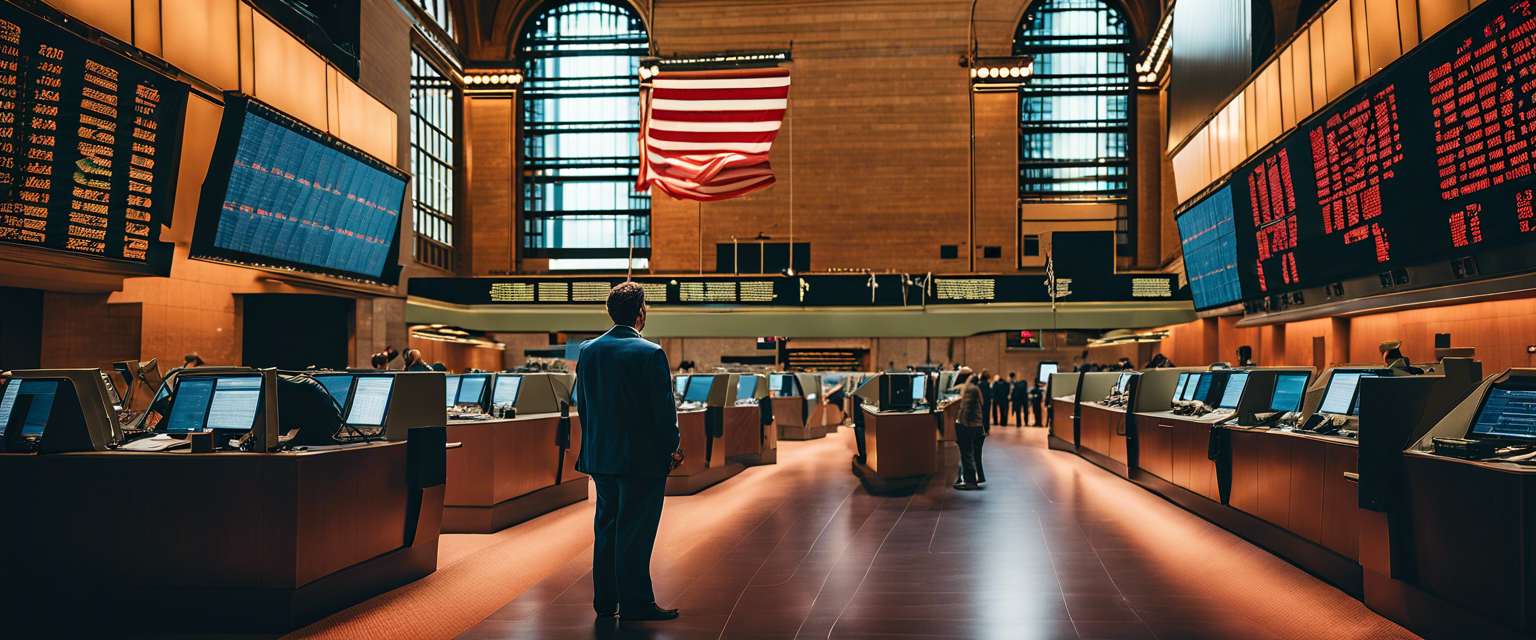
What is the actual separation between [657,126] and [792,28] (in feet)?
57.5

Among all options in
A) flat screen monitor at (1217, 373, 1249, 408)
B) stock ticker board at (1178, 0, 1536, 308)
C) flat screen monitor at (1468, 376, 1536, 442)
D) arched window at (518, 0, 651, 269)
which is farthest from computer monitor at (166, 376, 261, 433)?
arched window at (518, 0, 651, 269)

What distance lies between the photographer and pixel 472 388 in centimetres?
733

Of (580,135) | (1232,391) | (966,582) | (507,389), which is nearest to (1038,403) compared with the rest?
(1232,391)

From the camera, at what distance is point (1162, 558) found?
530 cm

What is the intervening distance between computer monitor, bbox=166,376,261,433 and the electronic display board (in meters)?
3.98

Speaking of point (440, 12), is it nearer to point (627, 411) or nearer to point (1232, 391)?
point (1232, 391)

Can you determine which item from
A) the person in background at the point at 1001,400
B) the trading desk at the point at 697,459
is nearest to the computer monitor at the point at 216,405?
the trading desk at the point at 697,459

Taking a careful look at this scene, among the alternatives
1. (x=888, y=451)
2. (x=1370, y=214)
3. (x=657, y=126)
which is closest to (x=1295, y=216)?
(x=1370, y=214)

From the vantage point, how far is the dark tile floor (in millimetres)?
3799

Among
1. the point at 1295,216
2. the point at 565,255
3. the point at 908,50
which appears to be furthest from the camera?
the point at 565,255

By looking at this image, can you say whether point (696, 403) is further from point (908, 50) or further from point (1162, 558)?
point (908, 50)

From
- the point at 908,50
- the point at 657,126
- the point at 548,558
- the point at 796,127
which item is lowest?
the point at 548,558

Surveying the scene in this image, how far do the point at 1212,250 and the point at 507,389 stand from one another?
434 inches

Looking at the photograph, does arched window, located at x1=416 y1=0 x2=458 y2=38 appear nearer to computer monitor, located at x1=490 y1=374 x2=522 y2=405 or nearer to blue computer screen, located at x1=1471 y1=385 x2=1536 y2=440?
computer monitor, located at x1=490 y1=374 x2=522 y2=405
